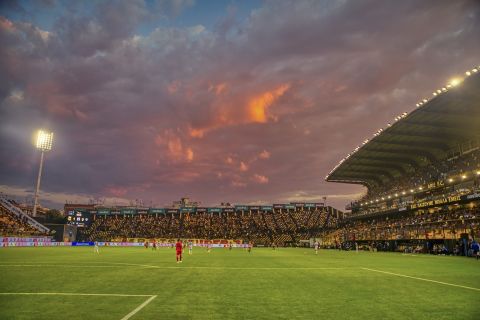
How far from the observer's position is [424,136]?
5588cm

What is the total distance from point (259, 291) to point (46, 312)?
652 centimetres

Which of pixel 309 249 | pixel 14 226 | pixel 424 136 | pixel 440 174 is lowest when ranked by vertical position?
pixel 309 249

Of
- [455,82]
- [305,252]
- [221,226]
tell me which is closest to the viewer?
[455,82]

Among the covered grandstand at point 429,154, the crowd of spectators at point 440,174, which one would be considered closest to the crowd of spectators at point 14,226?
the covered grandstand at point 429,154

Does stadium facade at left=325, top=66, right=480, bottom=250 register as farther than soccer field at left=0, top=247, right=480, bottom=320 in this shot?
Yes

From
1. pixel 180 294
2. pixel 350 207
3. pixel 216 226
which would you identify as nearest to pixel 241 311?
pixel 180 294

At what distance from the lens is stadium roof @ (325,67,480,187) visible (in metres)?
40.9

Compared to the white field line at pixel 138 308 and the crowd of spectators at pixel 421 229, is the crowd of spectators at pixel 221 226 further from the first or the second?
the white field line at pixel 138 308

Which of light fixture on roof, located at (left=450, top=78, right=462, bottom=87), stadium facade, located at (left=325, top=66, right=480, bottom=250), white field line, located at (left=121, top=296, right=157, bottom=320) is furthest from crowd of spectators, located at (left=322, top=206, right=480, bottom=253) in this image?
white field line, located at (left=121, top=296, right=157, bottom=320)

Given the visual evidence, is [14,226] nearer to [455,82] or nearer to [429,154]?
[455,82]

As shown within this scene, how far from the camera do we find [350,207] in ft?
301

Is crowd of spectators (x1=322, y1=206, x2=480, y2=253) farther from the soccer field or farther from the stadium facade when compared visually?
the soccer field

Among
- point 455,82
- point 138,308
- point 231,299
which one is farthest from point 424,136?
point 138,308

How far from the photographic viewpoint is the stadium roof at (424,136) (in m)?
40.9
